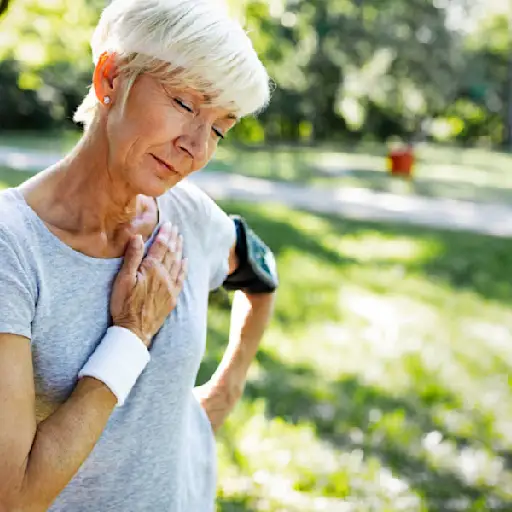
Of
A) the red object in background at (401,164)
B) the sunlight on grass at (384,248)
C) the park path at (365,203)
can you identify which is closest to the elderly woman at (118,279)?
the sunlight on grass at (384,248)

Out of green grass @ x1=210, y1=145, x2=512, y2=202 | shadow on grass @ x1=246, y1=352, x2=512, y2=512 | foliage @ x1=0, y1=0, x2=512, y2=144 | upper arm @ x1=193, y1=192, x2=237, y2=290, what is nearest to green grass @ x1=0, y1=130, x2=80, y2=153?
foliage @ x1=0, y1=0, x2=512, y2=144

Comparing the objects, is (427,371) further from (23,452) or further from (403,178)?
(403,178)

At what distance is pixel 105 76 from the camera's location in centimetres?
137

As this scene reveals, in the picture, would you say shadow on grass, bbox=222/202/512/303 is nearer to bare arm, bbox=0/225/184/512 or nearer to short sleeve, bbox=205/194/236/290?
short sleeve, bbox=205/194/236/290

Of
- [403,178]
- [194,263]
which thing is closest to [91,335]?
[194,263]

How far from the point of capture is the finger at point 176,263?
147 cm

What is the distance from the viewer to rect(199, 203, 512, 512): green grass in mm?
3484

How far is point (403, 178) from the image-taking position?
1605cm

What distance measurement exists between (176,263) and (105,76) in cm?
37

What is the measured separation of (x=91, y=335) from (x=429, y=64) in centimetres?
2309

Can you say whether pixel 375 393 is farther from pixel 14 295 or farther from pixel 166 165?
pixel 14 295

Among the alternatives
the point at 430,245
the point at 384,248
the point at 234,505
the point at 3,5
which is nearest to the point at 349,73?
the point at 430,245

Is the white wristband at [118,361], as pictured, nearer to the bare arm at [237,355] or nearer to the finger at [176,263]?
the finger at [176,263]

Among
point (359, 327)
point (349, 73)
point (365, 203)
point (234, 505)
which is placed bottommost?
point (365, 203)
